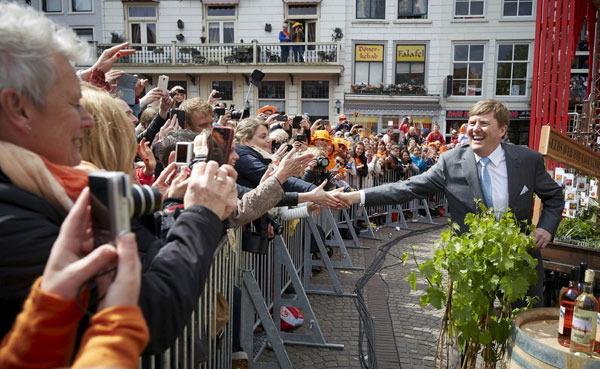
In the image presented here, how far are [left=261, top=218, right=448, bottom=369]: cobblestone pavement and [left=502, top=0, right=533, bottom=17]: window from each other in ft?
64.7

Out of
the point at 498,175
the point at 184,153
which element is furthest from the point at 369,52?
the point at 184,153

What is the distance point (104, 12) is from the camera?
78.0ft

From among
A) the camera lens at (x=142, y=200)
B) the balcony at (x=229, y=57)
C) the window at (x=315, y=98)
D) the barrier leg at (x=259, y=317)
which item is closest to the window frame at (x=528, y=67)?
the balcony at (x=229, y=57)

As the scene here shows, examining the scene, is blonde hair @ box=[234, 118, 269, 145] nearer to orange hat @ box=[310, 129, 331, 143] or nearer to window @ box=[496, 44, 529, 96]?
orange hat @ box=[310, 129, 331, 143]

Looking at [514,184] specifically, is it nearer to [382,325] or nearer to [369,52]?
[382,325]

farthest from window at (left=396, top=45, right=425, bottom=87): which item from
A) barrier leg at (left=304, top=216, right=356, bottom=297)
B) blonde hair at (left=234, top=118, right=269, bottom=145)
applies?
blonde hair at (left=234, top=118, right=269, bottom=145)

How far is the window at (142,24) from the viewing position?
2378 cm

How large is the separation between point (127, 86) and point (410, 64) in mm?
20115

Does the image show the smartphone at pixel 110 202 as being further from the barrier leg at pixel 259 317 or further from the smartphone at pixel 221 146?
the barrier leg at pixel 259 317

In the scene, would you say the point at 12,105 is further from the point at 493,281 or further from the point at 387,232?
the point at 387,232

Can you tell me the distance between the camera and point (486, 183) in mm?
3613

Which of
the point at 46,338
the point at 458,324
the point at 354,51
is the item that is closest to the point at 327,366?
the point at 458,324

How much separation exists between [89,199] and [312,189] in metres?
3.37

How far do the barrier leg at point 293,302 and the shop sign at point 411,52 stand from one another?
20.5m
